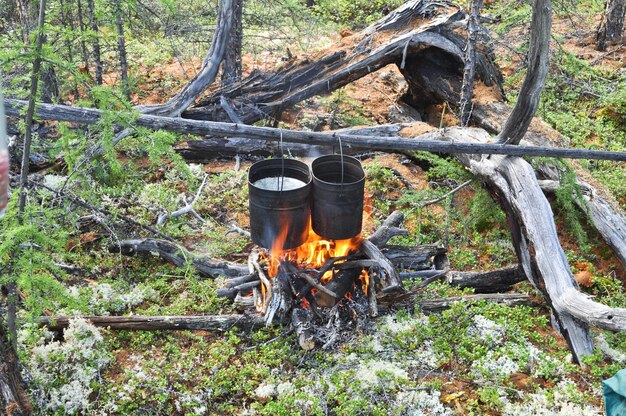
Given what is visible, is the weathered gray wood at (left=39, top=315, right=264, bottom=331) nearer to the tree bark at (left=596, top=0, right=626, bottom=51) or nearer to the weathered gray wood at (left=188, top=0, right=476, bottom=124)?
the weathered gray wood at (left=188, top=0, right=476, bottom=124)

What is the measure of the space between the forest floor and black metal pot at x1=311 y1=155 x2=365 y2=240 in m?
1.02

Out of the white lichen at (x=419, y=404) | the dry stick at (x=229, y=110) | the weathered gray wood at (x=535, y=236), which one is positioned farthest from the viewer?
the dry stick at (x=229, y=110)

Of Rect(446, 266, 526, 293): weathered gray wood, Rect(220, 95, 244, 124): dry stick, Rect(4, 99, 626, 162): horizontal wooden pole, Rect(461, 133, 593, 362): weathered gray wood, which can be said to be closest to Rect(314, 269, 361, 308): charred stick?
Rect(446, 266, 526, 293): weathered gray wood

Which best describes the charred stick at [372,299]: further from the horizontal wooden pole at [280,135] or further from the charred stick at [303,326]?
the horizontal wooden pole at [280,135]

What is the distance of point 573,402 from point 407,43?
20.6 ft

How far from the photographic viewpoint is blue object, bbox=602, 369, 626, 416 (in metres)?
3.65

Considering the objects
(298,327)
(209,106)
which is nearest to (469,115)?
(209,106)

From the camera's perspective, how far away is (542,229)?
231 inches

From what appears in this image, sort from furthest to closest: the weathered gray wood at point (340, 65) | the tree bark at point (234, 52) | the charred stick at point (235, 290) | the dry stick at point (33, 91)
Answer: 1. the tree bark at point (234, 52)
2. the weathered gray wood at point (340, 65)
3. the charred stick at point (235, 290)
4. the dry stick at point (33, 91)

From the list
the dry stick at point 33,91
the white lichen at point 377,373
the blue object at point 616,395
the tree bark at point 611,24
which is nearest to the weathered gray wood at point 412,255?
the white lichen at point 377,373

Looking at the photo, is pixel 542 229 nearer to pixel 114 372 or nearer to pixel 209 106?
pixel 114 372

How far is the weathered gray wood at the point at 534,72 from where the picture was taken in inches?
213

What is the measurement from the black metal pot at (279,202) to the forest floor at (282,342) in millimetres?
844

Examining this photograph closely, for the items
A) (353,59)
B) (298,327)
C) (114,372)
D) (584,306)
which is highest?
(353,59)
